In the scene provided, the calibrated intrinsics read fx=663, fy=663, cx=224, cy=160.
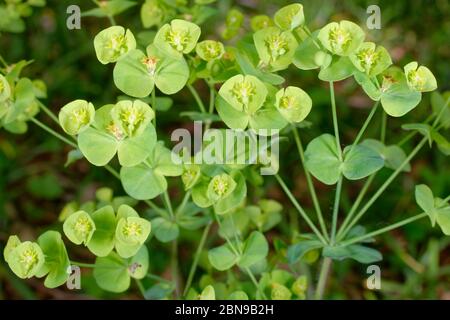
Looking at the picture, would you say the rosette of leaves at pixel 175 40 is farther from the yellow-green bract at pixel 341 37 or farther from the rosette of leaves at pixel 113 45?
the yellow-green bract at pixel 341 37

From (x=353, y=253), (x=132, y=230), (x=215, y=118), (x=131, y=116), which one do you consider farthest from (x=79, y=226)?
(x=353, y=253)

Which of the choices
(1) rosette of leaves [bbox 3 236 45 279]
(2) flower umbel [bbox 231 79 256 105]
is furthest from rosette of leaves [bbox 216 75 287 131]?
(1) rosette of leaves [bbox 3 236 45 279]

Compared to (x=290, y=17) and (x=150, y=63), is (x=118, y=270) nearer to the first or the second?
(x=150, y=63)

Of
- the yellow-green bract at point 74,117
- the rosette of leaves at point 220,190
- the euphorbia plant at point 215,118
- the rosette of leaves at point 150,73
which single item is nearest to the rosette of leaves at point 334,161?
the euphorbia plant at point 215,118

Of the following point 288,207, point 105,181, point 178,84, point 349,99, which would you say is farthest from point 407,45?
point 178,84

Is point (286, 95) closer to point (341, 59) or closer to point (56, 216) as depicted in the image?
point (341, 59)

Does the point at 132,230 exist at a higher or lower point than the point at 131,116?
lower

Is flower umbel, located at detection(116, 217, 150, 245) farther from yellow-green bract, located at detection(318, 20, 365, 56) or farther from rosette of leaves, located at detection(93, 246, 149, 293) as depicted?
yellow-green bract, located at detection(318, 20, 365, 56)
